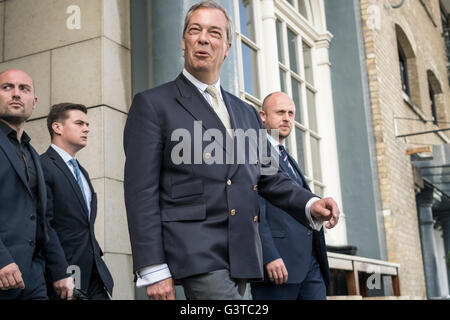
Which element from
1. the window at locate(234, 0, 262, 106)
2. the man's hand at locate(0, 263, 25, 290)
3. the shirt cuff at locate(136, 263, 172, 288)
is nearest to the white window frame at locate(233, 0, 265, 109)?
the window at locate(234, 0, 262, 106)

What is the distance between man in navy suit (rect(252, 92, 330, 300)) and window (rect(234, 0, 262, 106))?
305cm

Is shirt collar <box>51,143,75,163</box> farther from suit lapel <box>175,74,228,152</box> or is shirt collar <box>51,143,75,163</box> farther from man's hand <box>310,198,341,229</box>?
man's hand <box>310,198,341,229</box>

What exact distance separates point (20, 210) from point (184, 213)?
954 millimetres

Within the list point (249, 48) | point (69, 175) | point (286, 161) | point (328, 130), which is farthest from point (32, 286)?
point (328, 130)

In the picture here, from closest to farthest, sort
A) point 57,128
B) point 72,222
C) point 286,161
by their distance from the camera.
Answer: point 72,222
point 57,128
point 286,161

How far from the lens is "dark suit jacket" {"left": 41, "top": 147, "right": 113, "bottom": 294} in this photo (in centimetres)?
328

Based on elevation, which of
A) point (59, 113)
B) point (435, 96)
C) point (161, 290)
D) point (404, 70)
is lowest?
point (161, 290)

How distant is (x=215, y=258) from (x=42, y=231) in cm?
112

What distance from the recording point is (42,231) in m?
2.88

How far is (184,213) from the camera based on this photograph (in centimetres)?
217

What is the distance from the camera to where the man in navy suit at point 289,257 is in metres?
3.22

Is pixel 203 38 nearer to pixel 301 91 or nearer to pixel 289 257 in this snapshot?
pixel 289 257
